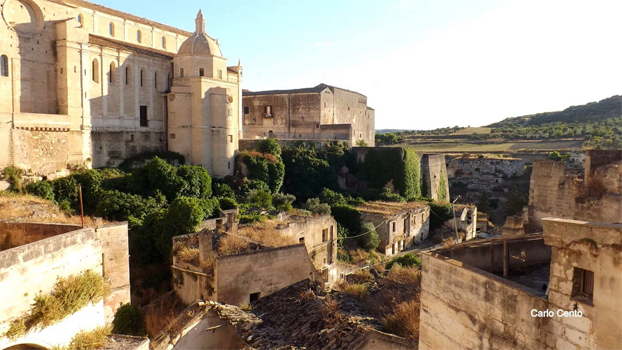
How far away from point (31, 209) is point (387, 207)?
19404mm

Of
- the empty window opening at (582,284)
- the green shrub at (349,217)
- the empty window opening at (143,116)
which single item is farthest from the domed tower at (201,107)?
the empty window opening at (582,284)

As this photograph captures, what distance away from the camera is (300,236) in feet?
62.2

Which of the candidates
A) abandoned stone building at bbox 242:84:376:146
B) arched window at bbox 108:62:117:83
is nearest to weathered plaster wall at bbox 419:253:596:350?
arched window at bbox 108:62:117:83

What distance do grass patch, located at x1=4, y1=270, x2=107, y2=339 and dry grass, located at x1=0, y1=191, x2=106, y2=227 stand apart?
8.91 meters

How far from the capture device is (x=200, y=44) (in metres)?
28.7

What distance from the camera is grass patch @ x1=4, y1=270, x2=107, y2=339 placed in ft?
19.5

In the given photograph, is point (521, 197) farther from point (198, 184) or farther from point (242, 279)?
point (242, 279)

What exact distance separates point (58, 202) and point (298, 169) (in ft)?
51.0

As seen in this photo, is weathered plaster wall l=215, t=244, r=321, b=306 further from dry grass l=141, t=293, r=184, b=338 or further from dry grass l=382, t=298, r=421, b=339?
dry grass l=382, t=298, r=421, b=339

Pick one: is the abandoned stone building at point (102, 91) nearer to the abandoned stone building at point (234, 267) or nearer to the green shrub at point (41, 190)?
the green shrub at point (41, 190)

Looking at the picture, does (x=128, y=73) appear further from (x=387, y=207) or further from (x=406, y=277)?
(x=406, y=277)

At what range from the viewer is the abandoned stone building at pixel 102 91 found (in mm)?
22500

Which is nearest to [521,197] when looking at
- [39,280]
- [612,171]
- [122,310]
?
[612,171]

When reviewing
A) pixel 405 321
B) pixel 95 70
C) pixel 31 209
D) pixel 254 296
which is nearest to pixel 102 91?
pixel 95 70
